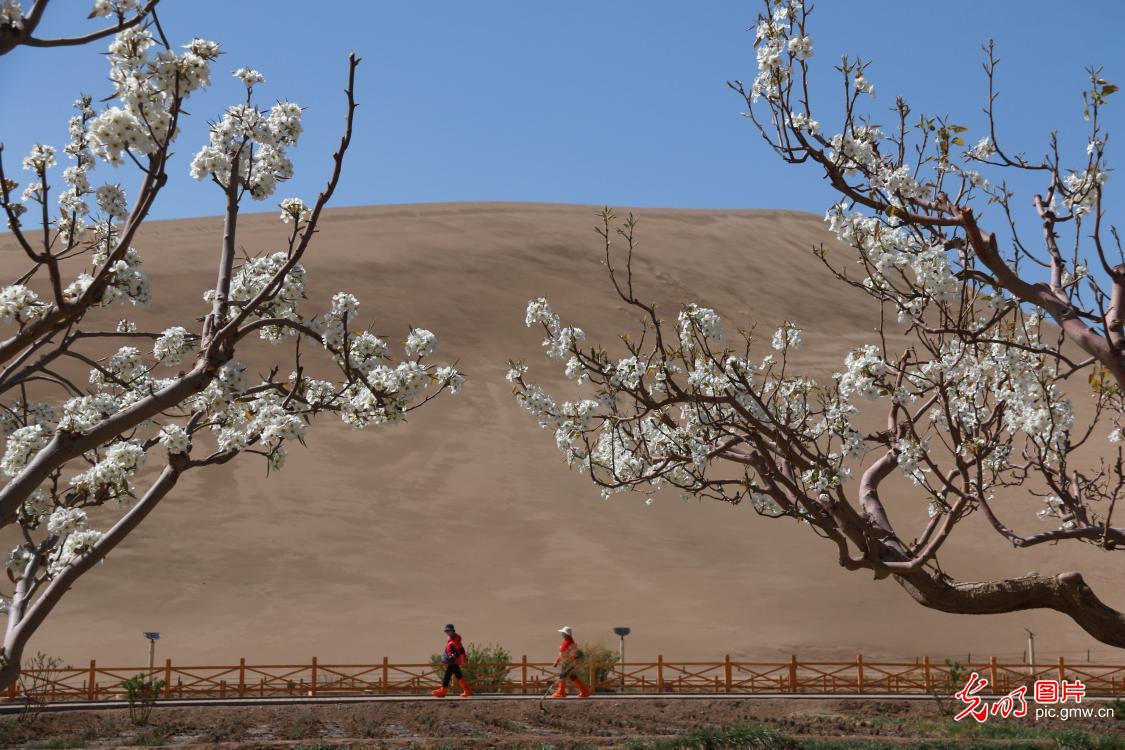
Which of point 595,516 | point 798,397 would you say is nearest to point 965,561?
point 595,516

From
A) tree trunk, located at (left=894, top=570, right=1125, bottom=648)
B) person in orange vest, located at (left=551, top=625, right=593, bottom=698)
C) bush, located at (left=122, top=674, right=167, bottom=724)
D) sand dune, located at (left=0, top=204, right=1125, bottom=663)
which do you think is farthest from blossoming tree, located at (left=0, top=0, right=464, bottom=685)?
sand dune, located at (left=0, top=204, right=1125, bottom=663)

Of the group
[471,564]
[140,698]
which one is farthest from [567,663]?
[471,564]

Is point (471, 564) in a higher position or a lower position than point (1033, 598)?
higher

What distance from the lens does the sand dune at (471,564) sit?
117 ft

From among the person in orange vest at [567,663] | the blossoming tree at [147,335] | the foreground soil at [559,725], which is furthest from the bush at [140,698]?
the blossoming tree at [147,335]

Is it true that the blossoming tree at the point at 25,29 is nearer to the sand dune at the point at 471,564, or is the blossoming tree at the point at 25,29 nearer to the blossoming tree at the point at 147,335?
the blossoming tree at the point at 147,335

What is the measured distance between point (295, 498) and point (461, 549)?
739 centimetres

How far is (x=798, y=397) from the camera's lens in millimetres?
11680

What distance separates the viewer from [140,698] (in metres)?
19.4

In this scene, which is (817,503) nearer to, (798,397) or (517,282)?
(798,397)

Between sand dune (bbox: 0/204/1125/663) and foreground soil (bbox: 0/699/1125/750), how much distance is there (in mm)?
15605

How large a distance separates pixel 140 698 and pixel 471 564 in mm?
22446

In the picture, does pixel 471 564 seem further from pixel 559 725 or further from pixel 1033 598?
pixel 1033 598

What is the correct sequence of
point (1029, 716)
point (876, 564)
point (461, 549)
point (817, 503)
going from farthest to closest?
1. point (461, 549)
2. point (1029, 716)
3. point (817, 503)
4. point (876, 564)
